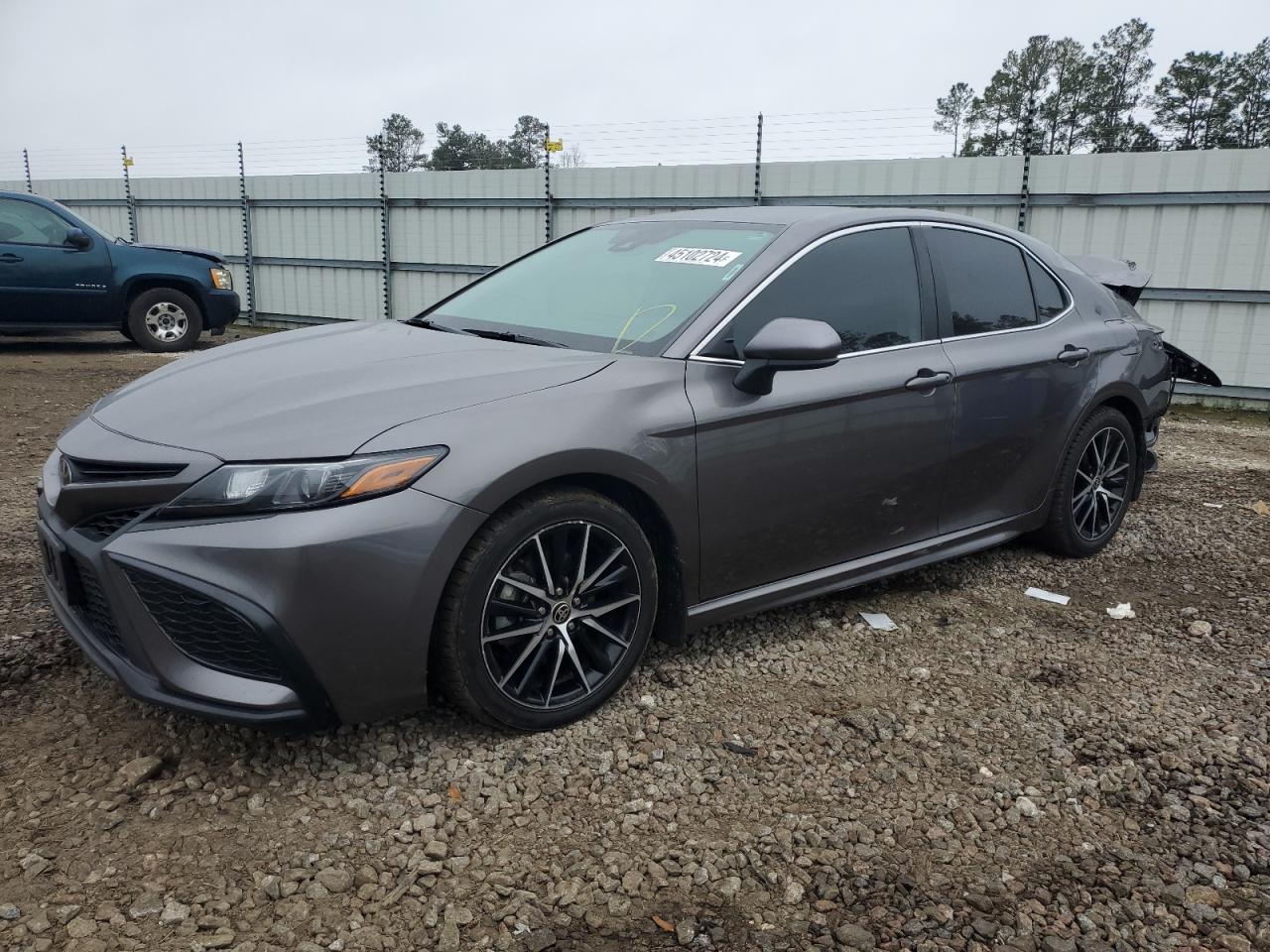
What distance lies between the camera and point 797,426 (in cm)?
328

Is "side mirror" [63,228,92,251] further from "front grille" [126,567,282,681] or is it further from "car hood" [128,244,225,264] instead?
"front grille" [126,567,282,681]

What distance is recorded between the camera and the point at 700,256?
3516 mm

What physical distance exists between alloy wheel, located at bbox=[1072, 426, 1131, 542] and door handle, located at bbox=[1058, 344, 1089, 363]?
393 millimetres

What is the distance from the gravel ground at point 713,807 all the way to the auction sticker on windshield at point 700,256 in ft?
4.50

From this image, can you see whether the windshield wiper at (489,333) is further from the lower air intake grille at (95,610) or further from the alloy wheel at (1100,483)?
the alloy wheel at (1100,483)

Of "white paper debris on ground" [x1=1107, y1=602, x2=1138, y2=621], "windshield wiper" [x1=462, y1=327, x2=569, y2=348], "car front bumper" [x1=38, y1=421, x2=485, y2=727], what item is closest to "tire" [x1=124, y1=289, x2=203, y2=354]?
"windshield wiper" [x1=462, y1=327, x2=569, y2=348]

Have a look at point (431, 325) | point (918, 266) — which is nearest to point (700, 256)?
point (918, 266)

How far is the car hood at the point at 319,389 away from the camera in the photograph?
2.54 metres

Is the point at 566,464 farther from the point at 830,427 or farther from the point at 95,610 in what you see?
the point at 95,610

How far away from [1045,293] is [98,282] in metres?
10.3

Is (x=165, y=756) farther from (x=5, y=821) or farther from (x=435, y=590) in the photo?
(x=435, y=590)

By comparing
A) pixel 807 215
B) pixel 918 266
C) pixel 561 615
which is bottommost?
pixel 561 615

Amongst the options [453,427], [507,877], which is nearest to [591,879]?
[507,877]

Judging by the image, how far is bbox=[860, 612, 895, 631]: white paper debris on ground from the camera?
3.85 m
